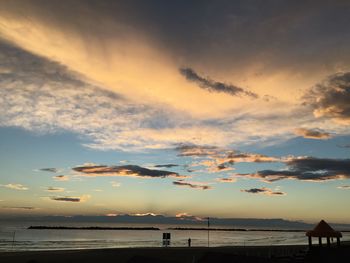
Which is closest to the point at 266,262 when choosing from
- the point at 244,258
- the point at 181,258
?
the point at 244,258

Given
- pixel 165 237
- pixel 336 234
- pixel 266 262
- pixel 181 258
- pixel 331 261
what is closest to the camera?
pixel 266 262

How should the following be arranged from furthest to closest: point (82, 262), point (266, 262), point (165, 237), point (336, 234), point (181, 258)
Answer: point (165, 237) → point (181, 258) → point (82, 262) → point (336, 234) → point (266, 262)

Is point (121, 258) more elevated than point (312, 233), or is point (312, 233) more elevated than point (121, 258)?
point (312, 233)

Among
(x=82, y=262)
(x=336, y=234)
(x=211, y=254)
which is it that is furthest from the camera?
(x=82, y=262)

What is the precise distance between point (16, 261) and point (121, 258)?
38.7 ft

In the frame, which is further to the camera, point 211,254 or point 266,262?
point 211,254

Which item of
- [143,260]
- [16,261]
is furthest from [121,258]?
[143,260]

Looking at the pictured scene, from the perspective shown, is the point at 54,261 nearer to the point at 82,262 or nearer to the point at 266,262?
the point at 82,262

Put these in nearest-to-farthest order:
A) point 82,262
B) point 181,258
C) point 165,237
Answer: point 82,262
point 181,258
point 165,237

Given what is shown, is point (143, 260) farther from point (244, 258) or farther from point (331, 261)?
point (331, 261)

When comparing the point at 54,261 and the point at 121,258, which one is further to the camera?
the point at 121,258

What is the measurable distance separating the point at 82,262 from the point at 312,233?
956 inches

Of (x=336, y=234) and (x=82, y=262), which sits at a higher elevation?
(x=336, y=234)

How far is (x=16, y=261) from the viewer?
42.5 m
